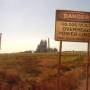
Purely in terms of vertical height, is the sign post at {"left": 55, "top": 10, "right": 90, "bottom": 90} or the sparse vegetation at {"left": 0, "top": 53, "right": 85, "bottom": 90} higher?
the sign post at {"left": 55, "top": 10, "right": 90, "bottom": 90}

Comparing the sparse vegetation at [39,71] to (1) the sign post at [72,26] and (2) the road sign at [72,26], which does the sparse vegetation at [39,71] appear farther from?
(2) the road sign at [72,26]

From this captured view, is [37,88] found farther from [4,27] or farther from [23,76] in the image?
[4,27]

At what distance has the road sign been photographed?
6246 mm

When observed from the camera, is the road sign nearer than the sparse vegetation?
No

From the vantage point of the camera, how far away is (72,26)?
20.8ft

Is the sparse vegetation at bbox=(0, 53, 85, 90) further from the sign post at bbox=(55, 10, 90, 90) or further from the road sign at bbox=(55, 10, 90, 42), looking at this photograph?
the road sign at bbox=(55, 10, 90, 42)

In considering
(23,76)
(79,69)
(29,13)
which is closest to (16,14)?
(29,13)

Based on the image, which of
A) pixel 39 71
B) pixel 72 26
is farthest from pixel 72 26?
pixel 39 71

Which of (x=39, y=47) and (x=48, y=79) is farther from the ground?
(x=39, y=47)

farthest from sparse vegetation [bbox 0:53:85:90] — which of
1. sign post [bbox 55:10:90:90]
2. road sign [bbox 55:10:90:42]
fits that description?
road sign [bbox 55:10:90:42]

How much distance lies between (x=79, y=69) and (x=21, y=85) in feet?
4.19

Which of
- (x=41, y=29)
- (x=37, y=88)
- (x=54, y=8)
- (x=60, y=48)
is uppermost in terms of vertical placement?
(x=54, y=8)

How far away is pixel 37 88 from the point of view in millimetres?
6297

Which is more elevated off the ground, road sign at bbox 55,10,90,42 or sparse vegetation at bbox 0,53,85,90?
road sign at bbox 55,10,90,42
